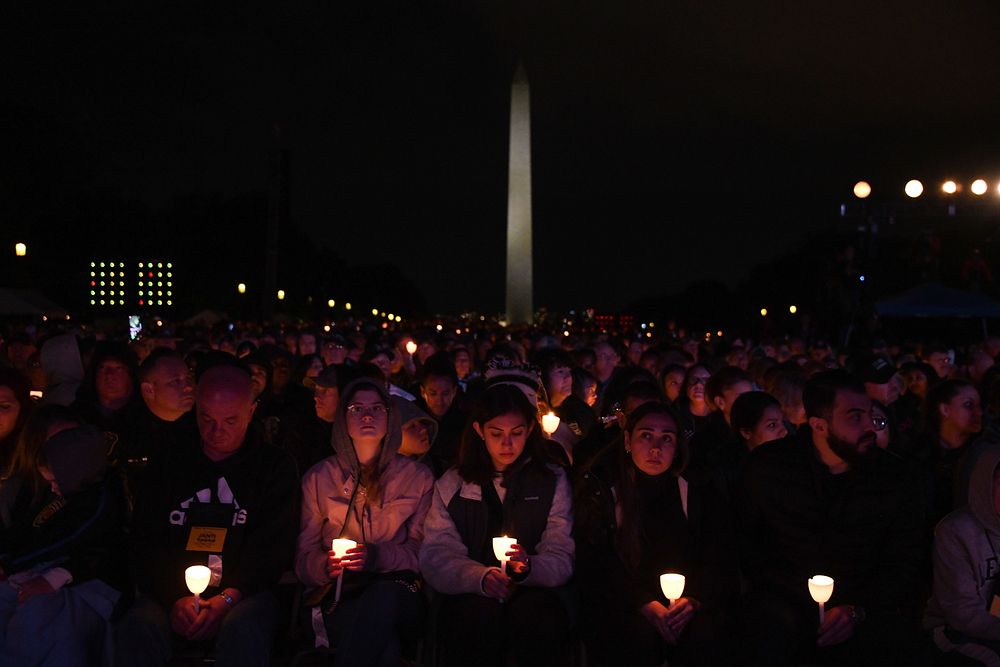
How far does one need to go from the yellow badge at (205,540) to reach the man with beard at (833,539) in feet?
8.58

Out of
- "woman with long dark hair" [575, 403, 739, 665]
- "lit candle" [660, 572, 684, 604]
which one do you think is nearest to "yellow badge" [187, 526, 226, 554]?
"woman with long dark hair" [575, 403, 739, 665]

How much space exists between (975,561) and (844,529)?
2.09 ft

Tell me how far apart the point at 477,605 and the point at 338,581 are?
2.24 feet

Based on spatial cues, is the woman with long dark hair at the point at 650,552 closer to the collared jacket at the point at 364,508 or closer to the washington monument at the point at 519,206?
the collared jacket at the point at 364,508

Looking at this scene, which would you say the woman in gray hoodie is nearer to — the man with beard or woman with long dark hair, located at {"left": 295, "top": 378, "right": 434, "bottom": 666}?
the man with beard

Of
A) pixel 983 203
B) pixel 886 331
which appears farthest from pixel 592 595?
pixel 886 331

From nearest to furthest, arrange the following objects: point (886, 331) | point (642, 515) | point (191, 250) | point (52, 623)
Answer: point (52, 623)
point (642, 515)
point (886, 331)
point (191, 250)

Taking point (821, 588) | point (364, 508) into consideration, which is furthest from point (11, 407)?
point (821, 588)

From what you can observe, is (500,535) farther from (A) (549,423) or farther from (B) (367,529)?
(A) (549,423)

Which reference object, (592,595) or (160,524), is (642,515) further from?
(160,524)

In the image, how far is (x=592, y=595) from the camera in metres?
5.34

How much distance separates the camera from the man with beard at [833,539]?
5121 millimetres

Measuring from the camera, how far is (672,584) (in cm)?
476

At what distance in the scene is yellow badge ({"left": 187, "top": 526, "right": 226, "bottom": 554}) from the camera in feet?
17.2
